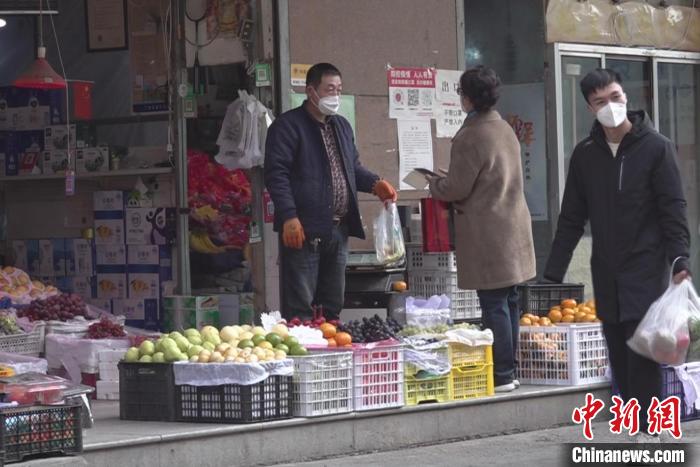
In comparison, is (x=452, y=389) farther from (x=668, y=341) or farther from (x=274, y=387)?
(x=668, y=341)

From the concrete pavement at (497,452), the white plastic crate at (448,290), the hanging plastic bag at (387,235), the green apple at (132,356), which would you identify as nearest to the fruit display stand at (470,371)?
the concrete pavement at (497,452)

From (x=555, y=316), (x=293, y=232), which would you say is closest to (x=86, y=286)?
(x=293, y=232)

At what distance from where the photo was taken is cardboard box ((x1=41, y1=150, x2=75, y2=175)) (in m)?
12.1

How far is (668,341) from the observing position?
23.5ft

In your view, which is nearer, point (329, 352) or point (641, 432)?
point (641, 432)

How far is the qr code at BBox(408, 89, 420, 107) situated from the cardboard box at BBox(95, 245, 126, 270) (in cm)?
258

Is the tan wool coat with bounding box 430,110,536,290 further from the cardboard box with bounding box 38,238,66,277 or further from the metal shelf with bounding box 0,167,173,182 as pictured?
the cardboard box with bounding box 38,238,66,277

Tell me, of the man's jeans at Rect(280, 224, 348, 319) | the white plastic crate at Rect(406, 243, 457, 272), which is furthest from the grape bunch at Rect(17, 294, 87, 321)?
the white plastic crate at Rect(406, 243, 457, 272)

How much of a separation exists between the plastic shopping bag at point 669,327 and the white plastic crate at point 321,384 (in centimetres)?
208

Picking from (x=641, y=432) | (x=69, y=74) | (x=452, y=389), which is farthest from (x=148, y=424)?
(x=69, y=74)

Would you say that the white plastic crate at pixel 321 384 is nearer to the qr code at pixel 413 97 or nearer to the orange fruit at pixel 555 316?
the orange fruit at pixel 555 316

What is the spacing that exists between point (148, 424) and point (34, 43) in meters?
5.36

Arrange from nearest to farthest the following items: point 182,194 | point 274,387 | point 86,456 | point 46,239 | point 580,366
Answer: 1. point 86,456
2. point 274,387
3. point 580,366
4. point 182,194
5. point 46,239
